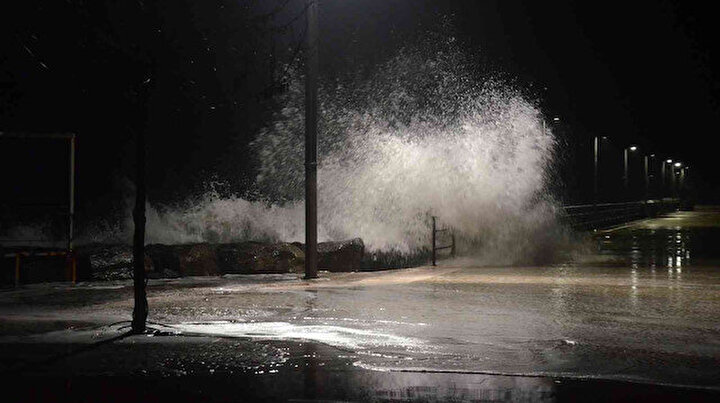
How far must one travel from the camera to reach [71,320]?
34.7ft

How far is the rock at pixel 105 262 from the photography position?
50.8ft

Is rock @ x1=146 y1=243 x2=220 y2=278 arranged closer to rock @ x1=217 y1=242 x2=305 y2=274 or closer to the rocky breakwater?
the rocky breakwater

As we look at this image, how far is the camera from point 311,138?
16.1 meters

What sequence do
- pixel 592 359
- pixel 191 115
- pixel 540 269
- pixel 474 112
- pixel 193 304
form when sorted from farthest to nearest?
pixel 191 115
pixel 474 112
pixel 540 269
pixel 193 304
pixel 592 359

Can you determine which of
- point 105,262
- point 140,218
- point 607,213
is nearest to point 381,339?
point 140,218

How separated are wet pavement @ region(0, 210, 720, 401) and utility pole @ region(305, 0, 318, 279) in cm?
64

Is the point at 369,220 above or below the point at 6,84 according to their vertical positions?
below

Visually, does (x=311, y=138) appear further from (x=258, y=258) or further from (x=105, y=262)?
(x=105, y=262)

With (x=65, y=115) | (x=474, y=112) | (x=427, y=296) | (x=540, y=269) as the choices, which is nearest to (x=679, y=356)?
(x=427, y=296)

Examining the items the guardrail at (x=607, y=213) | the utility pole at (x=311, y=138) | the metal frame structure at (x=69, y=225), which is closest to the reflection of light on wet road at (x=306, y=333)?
the metal frame structure at (x=69, y=225)

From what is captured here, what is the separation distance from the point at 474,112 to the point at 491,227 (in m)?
5.44

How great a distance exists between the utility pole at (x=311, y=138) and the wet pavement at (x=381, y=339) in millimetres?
645

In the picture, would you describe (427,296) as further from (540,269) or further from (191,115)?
(191,115)

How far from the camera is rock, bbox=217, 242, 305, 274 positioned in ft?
56.3
